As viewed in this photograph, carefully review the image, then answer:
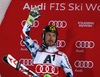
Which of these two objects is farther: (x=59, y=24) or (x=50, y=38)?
(x=59, y=24)

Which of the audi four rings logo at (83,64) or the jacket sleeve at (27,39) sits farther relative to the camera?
the audi four rings logo at (83,64)

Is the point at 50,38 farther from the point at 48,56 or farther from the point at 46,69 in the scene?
the point at 46,69

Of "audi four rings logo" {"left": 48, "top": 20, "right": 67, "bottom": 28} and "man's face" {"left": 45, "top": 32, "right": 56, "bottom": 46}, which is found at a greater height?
"audi four rings logo" {"left": 48, "top": 20, "right": 67, "bottom": 28}

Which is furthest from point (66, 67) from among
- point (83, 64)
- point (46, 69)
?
point (83, 64)

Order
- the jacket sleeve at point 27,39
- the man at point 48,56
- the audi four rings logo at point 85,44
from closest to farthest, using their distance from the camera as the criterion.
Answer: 1. the jacket sleeve at point 27,39
2. the man at point 48,56
3. the audi four rings logo at point 85,44

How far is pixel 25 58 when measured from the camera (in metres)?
3.57

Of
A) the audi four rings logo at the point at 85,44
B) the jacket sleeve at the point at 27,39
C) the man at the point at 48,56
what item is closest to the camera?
the jacket sleeve at the point at 27,39

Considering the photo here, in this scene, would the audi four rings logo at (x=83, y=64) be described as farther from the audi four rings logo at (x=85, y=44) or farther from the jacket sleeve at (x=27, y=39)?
the jacket sleeve at (x=27, y=39)

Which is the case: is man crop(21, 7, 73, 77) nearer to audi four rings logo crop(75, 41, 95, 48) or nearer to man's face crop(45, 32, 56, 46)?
man's face crop(45, 32, 56, 46)

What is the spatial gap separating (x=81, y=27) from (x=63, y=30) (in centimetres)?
28

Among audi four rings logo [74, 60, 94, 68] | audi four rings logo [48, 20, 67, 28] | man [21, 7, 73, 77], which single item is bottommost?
Answer: audi four rings logo [74, 60, 94, 68]

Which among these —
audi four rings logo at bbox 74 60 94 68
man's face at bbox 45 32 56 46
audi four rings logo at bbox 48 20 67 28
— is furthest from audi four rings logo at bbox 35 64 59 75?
audi four rings logo at bbox 48 20 67 28

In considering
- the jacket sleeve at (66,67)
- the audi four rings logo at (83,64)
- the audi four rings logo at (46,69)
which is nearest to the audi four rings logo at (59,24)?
the audi four rings logo at (83,64)

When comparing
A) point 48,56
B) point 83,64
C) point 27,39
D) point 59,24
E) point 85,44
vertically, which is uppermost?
point 59,24
